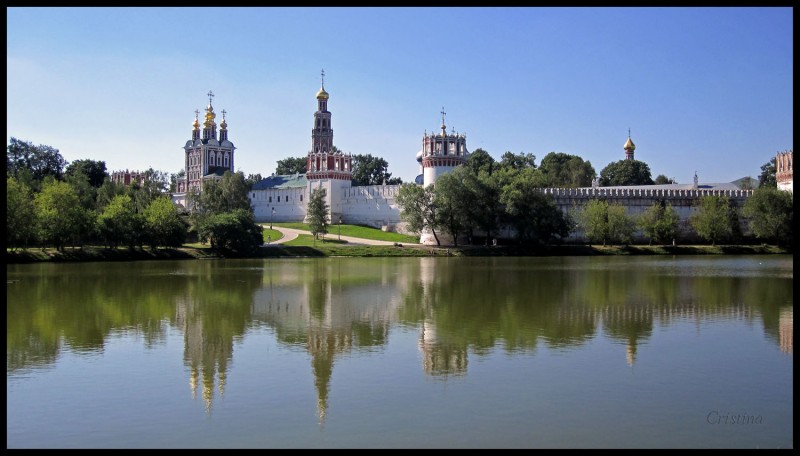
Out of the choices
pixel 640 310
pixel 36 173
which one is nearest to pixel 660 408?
pixel 640 310

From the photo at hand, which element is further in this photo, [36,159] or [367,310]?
[36,159]

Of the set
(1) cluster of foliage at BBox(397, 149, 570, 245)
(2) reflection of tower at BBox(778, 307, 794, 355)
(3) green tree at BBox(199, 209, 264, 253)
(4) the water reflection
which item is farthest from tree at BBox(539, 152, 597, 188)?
(2) reflection of tower at BBox(778, 307, 794, 355)

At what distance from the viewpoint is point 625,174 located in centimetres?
9419

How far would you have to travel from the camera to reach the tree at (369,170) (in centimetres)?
11138

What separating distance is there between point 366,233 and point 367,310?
166 feet

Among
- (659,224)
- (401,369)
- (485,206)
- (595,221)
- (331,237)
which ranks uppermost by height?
(485,206)

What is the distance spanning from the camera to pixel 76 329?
17844 millimetres

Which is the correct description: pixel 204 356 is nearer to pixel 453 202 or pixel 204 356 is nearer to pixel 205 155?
pixel 453 202

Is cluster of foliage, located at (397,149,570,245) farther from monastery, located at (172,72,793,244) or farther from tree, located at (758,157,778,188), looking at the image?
tree, located at (758,157,778,188)

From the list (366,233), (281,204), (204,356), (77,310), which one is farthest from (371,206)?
(204,356)

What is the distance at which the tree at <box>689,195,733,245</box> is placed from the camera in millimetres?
61094

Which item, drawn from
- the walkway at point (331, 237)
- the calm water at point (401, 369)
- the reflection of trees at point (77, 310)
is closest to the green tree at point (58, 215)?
the reflection of trees at point (77, 310)

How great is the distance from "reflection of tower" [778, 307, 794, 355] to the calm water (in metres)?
0.04
